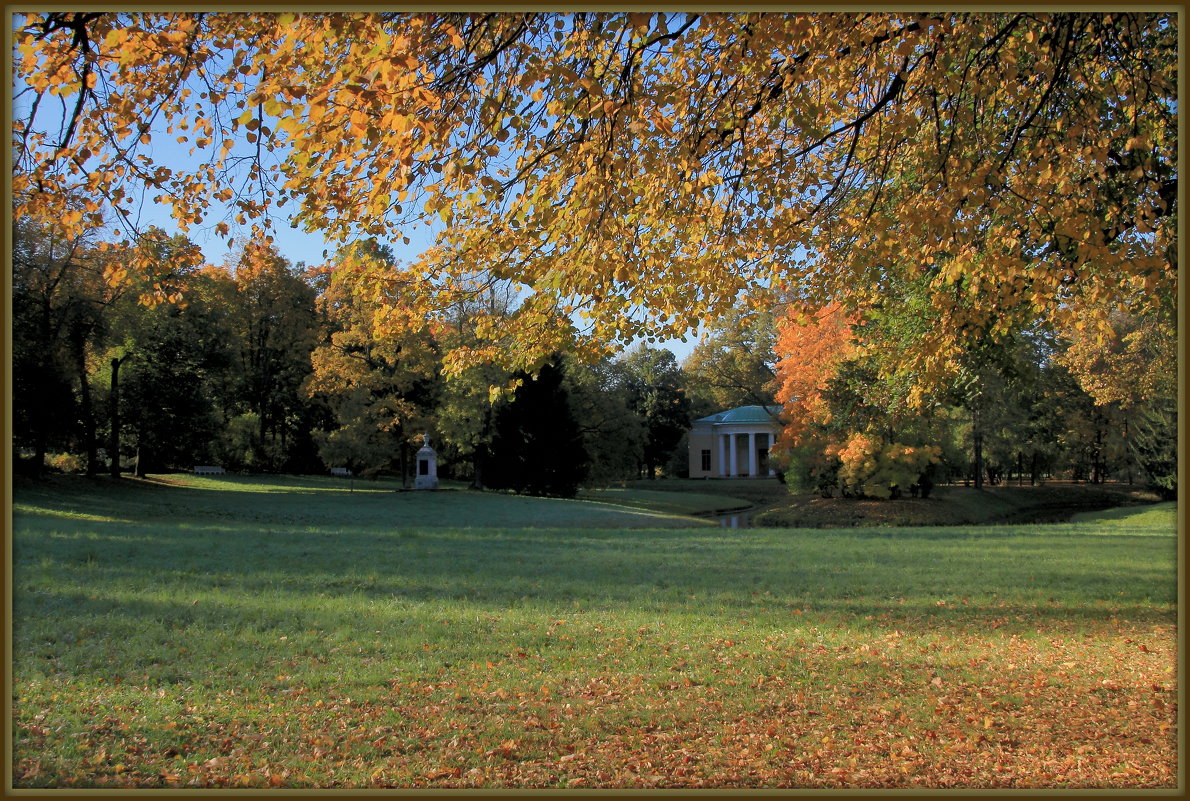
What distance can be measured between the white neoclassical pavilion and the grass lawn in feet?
136

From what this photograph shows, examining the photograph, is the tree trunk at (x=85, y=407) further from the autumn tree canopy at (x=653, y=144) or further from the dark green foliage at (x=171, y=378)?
the autumn tree canopy at (x=653, y=144)

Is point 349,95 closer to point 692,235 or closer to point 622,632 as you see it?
point 692,235

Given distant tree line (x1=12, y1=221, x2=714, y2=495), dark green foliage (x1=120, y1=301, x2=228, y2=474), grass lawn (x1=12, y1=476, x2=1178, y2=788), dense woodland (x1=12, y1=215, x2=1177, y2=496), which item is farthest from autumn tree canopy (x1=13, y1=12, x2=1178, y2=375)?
dark green foliage (x1=120, y1=301, x2=228, y2=474)

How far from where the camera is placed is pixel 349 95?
12.7 ft

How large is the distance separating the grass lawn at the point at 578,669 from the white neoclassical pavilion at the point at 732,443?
4137cm

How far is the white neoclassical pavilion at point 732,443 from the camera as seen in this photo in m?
54.0

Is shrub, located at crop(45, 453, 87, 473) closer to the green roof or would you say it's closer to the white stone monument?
the white stone monument

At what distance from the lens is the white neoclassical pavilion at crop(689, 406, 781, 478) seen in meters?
54.0

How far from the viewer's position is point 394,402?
102 ft

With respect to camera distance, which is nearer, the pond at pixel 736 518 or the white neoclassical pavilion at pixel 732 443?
the pond at pixel 736 518

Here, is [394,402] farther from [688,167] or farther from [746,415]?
[746,415]

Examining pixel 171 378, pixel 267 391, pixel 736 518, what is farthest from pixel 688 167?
pixel 267 391

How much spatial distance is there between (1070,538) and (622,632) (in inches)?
506

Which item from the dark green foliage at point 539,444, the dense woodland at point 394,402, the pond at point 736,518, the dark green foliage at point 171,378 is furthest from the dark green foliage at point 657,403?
the dark green foliage at point 171,378
